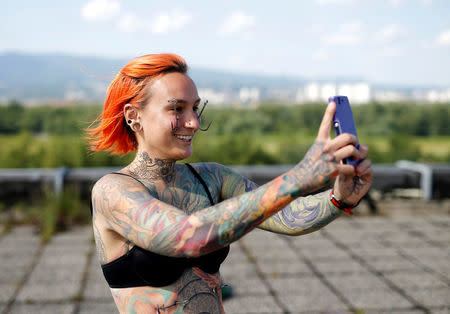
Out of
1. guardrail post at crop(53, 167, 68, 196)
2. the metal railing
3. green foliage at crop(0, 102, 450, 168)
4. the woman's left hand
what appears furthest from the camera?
green foliage at crop(0, 102, 450, 168)

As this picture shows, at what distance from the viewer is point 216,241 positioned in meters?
1.47

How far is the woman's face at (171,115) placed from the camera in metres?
1.81

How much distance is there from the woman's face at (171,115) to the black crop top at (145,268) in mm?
396

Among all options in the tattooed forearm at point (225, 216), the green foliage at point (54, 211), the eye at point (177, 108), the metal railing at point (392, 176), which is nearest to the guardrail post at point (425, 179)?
the metal railing at point (392, 176)

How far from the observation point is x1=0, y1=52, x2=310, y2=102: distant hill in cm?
1313

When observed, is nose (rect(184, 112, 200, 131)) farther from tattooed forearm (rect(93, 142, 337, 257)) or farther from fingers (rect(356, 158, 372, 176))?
fingers (rect(356, 158, 372, 176))

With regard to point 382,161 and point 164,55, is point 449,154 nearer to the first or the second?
point 382,161

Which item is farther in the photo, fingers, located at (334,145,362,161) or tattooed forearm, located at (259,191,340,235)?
tattooed forearm, located at (259,191,340,235)

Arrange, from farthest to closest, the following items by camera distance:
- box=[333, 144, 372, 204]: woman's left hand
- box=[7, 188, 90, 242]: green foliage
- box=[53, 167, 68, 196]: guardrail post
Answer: box=[53, 167, 68, 196]: guardrail post, box=[7, 188, 90, 242]: green foliage, box=[333, 144, 372, 204]: woman's left hand

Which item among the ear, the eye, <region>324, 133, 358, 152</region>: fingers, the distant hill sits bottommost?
<region>324, 133, 358, 152</region>: fingers

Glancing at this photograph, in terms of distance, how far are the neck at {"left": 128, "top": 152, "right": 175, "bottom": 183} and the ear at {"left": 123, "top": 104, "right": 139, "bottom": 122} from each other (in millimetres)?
150

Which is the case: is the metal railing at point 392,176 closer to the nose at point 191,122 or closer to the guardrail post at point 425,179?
the guardrail post at point 425,179

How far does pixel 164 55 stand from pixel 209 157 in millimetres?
6664

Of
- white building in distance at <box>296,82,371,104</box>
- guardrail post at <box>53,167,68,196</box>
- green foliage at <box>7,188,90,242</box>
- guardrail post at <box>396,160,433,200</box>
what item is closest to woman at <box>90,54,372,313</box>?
green foliage at <box>7,188,90,242</box>
